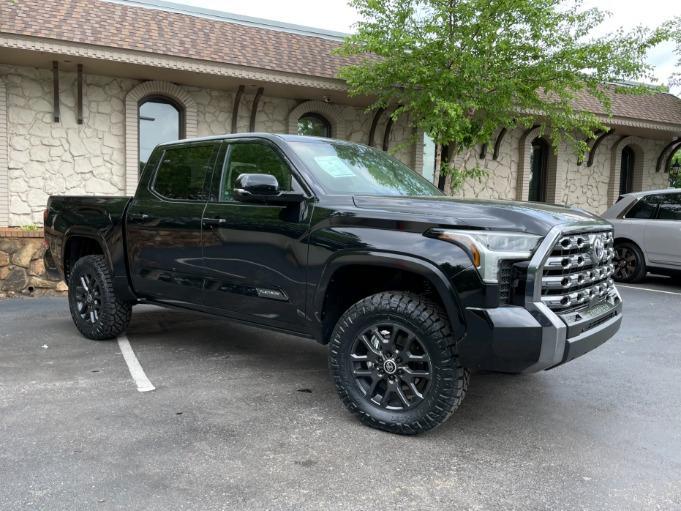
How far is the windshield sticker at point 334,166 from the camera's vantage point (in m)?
4.25

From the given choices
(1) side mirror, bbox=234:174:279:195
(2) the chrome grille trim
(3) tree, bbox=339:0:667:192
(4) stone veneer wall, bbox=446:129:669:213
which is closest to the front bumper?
(2) the chrome grille trim

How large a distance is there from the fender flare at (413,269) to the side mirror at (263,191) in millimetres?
544

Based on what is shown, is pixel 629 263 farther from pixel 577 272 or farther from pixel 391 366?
pixel 391 366

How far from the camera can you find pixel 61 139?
37.0 feet

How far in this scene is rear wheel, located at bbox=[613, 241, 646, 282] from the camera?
10.2 m

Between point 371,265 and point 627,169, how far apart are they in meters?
17.8

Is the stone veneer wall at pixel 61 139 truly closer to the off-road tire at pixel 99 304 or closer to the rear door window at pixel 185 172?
the off-road tire at pixel 99 304

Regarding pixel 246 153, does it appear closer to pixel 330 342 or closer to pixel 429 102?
pixel 330 342

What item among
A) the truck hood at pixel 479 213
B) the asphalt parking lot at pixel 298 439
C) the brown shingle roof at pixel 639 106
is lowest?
the asphalt parking lot at pixel 298 439

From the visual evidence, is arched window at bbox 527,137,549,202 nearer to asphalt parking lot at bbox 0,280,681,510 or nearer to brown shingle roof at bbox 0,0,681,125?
brown shingle roof at bbox 0,0,681,125

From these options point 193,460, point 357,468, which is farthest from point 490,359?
point 193,460

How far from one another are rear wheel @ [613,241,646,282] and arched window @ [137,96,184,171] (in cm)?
866

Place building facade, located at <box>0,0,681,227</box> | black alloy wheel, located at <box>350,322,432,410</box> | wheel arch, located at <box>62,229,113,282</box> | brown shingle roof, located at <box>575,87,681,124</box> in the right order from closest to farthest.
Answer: black alloy wheel, located at <box>350,322,432,410</box>, wheel arch, located at <box>62,229,113,282</box>, building facade, located at <box>0,0,681,227</box>, brown shingle roof, located at <box>575,87,681,124</box>

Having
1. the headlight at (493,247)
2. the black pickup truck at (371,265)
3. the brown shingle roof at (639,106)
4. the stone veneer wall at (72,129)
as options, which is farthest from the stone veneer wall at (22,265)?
the brown shingle roof at (639,106)
